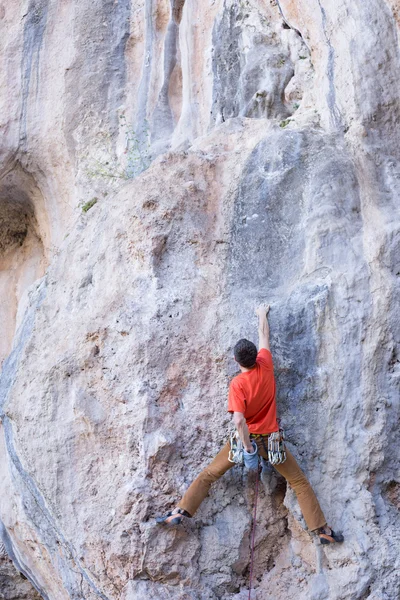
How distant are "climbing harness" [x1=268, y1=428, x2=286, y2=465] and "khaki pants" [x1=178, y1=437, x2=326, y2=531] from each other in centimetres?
5

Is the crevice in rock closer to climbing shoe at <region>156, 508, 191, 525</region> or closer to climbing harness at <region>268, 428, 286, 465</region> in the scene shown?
climbing shoe at <region>156, 508, 191, 525</region>

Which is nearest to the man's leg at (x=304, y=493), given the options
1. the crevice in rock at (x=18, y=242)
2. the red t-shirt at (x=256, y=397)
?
the red t-shirt at (x=256, y=397)

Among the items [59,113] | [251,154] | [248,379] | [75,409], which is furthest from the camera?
[59,113]

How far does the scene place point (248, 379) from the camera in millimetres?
4902

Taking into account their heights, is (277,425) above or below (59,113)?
below

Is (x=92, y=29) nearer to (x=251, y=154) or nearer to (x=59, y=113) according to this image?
(x=59, y=113)

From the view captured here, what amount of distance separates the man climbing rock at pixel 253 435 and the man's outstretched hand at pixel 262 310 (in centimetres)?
36

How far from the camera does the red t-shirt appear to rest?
16.0 ft

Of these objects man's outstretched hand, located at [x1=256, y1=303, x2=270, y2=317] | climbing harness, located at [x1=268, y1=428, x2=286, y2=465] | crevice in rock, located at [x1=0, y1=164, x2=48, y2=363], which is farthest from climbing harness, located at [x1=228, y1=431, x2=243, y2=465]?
crevice in rock, located at [x1=0, y1=164, x2=48, y2=363]

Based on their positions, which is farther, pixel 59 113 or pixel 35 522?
pixel 59 113

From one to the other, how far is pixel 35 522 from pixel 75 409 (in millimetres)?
986

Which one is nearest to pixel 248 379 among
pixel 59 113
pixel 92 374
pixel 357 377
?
pixel 357 377

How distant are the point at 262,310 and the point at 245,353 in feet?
1.83

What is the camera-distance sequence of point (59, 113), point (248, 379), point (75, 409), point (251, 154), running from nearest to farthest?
1. point (248, 379)
2. point (75, 409)
3. point (251, 154)
4. point (59, 113)
